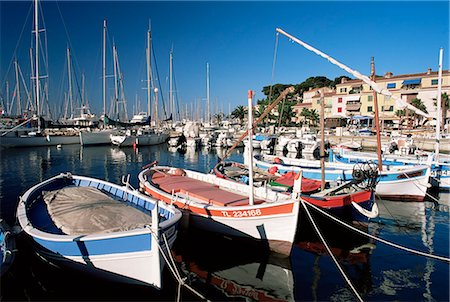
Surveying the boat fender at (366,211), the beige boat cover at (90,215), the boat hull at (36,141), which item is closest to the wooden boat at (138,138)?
the boat hull at (36,141)

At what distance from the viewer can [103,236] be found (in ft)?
26.7

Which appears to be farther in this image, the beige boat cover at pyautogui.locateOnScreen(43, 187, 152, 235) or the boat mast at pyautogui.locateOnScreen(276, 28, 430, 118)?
the boat mast at pyautogui.locateOnScreen(276, 28, 430, 118)

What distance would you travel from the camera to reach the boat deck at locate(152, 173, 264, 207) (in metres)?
12.4

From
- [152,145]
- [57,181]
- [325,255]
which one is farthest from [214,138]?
[325,255]

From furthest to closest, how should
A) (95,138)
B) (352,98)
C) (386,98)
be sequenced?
1. (352,98)
2. (386,98)
3. (95,138)

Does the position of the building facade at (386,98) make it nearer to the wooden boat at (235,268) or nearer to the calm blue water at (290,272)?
the calm blue water at (290,272)

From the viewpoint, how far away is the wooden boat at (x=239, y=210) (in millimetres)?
10469

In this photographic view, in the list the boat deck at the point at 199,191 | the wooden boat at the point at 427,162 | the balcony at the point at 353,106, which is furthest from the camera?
the balcony at the point at 353,106

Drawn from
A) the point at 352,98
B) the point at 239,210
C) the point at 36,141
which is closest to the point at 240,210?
the point at 239,210

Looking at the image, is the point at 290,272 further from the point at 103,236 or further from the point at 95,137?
the point at 95,137

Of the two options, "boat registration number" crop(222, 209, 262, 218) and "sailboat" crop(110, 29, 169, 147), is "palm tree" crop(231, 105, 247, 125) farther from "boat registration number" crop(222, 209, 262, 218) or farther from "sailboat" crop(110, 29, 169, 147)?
"boat registration number" crop(222, 209, 262, 218)

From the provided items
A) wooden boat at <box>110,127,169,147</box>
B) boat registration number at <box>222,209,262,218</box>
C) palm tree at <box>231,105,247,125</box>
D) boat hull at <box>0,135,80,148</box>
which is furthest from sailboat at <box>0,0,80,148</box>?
palm tree at <box>231,105,247,125</box>

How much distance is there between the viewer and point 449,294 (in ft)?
30.1

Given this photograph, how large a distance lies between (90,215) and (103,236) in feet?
6.40
